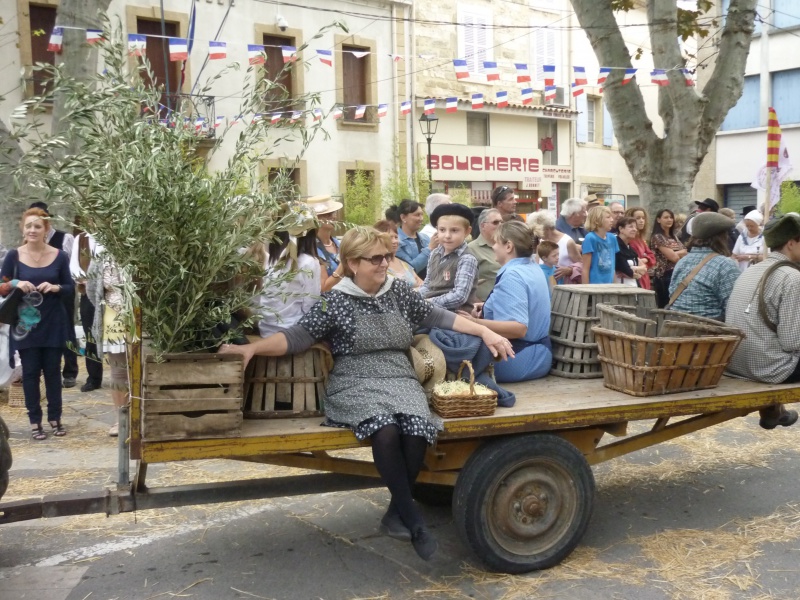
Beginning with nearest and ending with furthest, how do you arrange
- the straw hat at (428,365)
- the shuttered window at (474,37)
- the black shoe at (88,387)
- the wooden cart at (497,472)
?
the wooden cart at (497,472) → the straw hat at (428,365) → the black shoe at (88,387) → the shuttered window at (474,37)

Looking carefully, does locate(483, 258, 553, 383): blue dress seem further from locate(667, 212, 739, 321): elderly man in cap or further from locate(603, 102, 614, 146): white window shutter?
locate(603, 102, 614, 146): white window shutter

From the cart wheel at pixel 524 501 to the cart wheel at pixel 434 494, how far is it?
1081 millimetres

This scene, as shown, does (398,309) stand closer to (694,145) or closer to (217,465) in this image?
(217,465)

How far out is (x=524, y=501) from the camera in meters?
4.24

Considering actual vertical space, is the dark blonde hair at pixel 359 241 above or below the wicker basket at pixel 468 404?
above

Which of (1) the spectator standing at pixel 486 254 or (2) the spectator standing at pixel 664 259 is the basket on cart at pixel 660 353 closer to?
(1) the spectator standing at pixel 486 254

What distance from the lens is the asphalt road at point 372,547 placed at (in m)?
4.13

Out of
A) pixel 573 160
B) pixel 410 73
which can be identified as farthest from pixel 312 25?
pixel 573 160

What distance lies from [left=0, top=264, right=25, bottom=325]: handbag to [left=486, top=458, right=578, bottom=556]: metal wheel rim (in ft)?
14.8

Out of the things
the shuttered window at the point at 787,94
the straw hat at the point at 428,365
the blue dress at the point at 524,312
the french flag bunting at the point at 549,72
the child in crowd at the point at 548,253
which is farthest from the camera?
the shuttered window at the point at 787,94

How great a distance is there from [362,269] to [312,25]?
2133 centimetres

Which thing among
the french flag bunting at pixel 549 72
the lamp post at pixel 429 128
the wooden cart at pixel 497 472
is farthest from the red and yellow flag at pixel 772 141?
the lamp post at pixel 429 128

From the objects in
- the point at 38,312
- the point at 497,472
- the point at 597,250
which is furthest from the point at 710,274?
the point at 38,312

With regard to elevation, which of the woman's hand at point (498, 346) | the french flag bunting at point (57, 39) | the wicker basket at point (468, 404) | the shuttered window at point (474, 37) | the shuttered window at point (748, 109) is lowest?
the wicker basket at point (468, 404)
